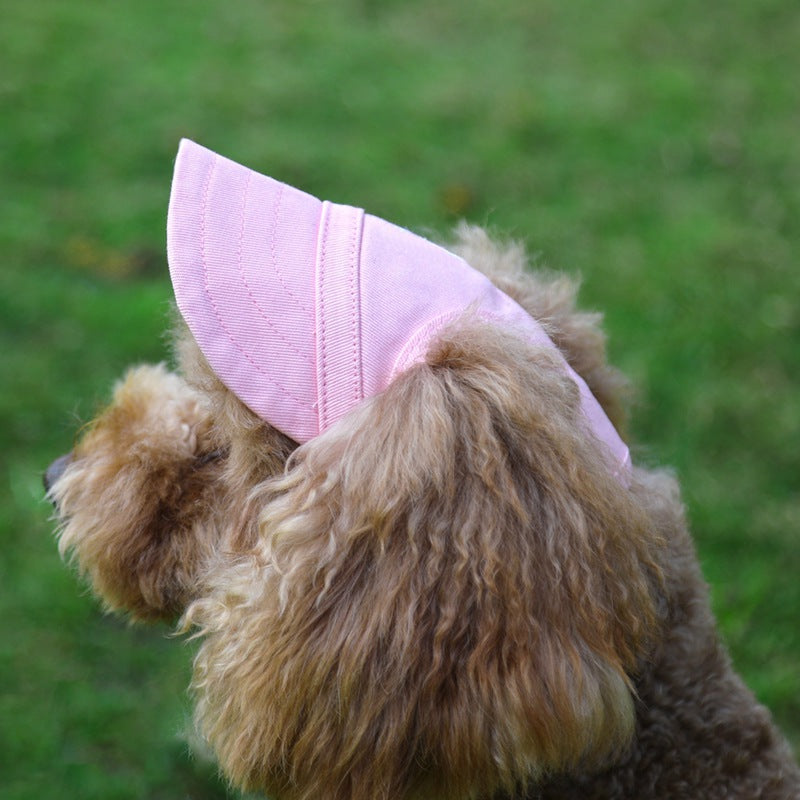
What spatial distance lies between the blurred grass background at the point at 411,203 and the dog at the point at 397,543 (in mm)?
795

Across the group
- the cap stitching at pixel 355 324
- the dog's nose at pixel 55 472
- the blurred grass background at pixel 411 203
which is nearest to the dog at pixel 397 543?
the cap stitching at pixel 355 324

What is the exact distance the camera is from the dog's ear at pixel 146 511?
189 centimetres

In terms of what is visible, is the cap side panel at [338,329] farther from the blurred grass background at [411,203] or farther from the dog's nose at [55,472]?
the blurred grass background at [411,203]

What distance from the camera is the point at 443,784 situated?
1579 mm

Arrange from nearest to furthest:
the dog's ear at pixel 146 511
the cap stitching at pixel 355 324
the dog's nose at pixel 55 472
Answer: the cap stitching at pixel 355 324 → the dog's ear at pixel 146 511 → the dog's nose at pixel 55 472

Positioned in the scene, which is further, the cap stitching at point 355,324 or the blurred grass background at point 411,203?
the blurred grass background at point 411,203

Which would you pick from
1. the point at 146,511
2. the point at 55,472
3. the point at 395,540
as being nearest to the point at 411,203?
the point at 55,472

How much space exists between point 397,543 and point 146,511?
0.58 metres

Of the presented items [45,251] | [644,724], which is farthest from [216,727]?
[45,251]

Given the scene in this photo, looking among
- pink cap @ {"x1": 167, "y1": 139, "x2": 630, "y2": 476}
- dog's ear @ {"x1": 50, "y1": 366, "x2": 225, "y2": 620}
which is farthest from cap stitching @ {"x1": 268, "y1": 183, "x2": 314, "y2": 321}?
dog's ear @ {"x1": 50, "y1": 366, "x2": 225, "y2": 620}

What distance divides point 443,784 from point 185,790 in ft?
4.71

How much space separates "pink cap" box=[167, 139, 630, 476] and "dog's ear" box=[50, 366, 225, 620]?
28 cm

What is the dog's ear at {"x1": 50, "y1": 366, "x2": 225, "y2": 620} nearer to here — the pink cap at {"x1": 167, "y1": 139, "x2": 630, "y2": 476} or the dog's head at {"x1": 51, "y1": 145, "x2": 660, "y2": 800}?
the dog's head at {"x1": 51, "y1": 145, "x2": 660, "y2": 800}

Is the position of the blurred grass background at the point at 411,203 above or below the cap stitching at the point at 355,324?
below
